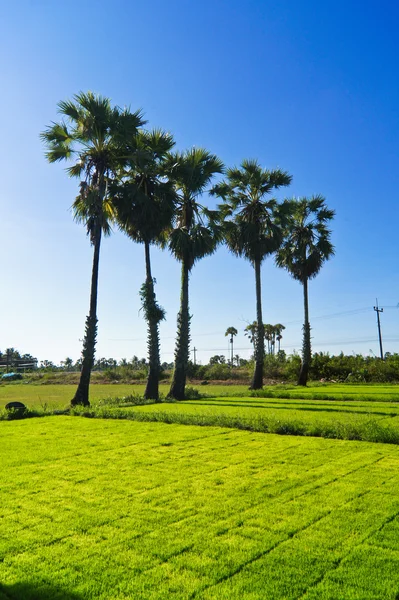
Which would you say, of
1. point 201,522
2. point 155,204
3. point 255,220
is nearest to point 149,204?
point 155,204

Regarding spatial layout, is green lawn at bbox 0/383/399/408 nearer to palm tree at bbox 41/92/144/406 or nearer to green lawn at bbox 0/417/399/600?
palm tree at bbox 41/92/144/406

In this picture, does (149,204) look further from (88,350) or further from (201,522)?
(201,522)

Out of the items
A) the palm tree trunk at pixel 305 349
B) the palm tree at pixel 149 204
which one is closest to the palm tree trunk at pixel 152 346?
the palm tree at pixel 149 204

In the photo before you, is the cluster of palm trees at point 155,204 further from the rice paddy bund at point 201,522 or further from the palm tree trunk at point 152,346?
the rice paddy bund at point 201,522

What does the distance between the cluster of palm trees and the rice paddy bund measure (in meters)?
11.1

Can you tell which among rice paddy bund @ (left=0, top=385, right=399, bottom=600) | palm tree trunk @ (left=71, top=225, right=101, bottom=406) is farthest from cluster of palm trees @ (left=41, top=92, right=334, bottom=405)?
rice paddy bund @ (left=0, top=385, right=399, bottom=600)

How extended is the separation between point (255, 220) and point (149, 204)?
8619 millimetres

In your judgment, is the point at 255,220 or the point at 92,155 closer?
the point at 92,155

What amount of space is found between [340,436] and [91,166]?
577 inches

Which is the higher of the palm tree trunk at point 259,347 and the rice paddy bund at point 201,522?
the palm tree trunk at point 259,347

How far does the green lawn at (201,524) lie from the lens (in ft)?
11.6

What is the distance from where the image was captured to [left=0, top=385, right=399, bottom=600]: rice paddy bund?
139 inches

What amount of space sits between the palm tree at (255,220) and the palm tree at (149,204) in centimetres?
593

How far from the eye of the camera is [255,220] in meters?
27.3
